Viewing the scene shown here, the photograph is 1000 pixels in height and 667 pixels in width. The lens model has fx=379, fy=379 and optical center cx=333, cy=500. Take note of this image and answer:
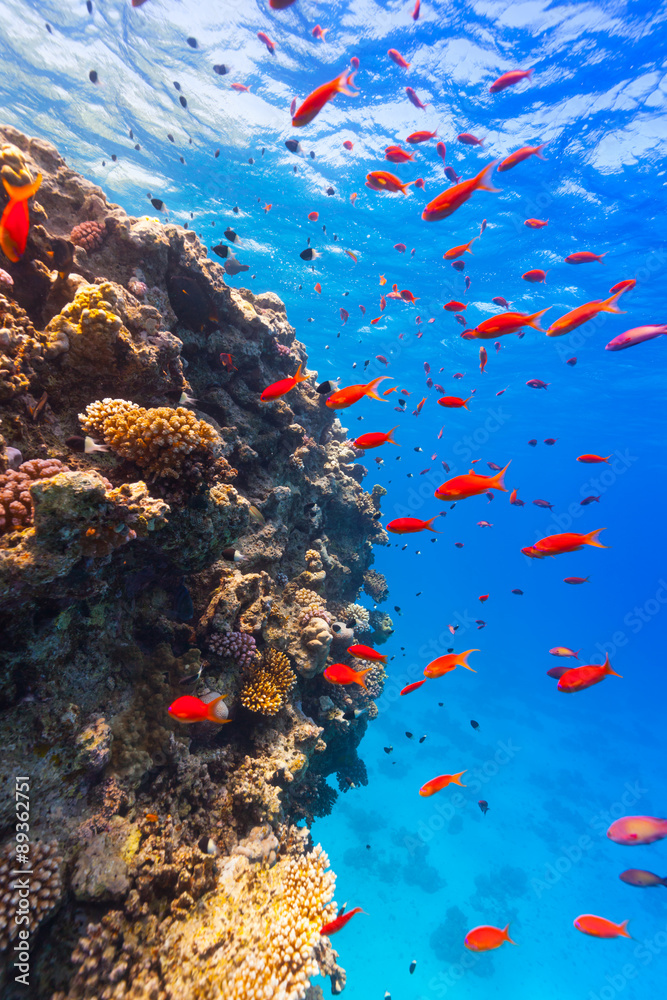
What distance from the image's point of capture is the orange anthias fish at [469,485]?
13.1 ft

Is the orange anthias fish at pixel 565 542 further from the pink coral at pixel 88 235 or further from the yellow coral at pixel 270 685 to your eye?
the pink coral at pixel 88 235

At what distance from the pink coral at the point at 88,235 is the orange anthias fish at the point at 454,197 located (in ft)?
13.7

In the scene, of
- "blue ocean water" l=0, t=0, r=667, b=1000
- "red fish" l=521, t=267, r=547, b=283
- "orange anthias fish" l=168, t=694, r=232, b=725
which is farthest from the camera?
"blue ocean water" l=0, t=0, r=667, b=1000

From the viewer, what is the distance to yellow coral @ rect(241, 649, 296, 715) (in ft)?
16.6

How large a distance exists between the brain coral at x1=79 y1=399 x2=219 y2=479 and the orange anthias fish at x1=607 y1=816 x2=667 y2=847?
288 inches

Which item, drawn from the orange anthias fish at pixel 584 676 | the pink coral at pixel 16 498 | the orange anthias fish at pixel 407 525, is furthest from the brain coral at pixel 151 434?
the orange anthias fish at pixel 584 676

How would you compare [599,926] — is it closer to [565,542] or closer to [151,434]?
[565,542]

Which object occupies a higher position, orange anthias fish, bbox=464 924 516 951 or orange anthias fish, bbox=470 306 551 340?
orange anthias fish, bbox=470 306 551 340

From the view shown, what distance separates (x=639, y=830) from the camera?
5.36 m

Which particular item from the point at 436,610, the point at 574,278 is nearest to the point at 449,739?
the point at 574,278

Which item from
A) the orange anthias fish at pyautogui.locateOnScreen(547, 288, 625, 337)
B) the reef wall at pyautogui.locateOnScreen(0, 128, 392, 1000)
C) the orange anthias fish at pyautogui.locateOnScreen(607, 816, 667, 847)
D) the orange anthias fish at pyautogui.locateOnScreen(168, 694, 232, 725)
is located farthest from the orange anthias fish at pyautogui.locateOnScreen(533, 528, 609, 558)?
the orange anthias fish at pyautogui.locateOnScreen(607, 816, 667, 847)

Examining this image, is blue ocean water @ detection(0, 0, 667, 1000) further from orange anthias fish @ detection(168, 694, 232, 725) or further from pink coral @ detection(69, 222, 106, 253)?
pink coral @ detection(69, 222, 106, 253)

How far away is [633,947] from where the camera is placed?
20438 mm

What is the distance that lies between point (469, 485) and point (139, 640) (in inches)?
160
